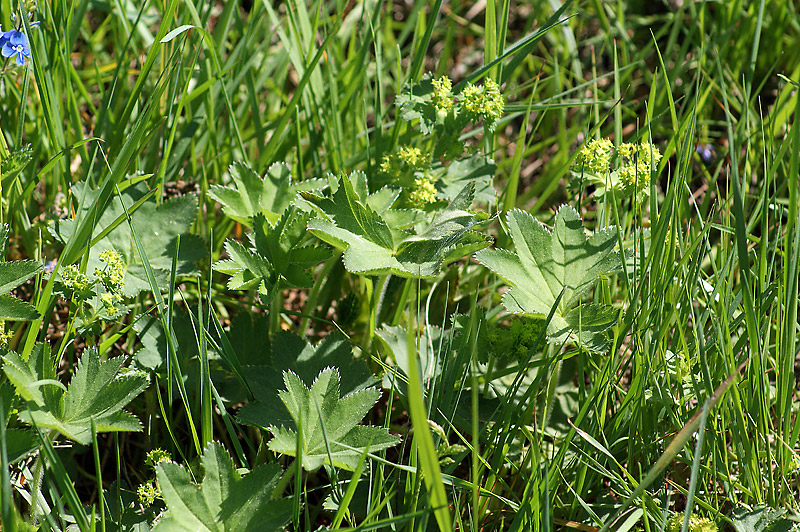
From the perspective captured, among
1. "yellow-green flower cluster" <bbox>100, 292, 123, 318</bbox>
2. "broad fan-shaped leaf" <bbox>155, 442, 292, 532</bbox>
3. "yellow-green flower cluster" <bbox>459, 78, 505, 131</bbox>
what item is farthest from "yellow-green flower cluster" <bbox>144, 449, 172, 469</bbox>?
"yellow-green flower cluster" <bbox>459, 78, 505, 131</bbox>

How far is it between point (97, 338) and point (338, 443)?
3.61 feet

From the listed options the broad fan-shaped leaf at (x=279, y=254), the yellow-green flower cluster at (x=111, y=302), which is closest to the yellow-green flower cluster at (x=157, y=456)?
the yellow-green flower cluster at (x=111, y=302)

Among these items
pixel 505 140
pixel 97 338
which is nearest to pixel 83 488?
pixel 97 338

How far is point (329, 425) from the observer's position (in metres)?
1.89

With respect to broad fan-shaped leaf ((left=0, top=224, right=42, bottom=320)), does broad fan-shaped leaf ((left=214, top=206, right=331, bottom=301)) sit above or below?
below

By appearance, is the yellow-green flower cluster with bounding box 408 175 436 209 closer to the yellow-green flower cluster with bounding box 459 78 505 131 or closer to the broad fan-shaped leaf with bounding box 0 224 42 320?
the yellow-green flower cluster with bounding box 459 78 505 131

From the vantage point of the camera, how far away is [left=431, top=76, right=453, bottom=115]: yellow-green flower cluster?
7.73ft

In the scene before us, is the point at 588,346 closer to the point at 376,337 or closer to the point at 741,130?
the point at 376,337

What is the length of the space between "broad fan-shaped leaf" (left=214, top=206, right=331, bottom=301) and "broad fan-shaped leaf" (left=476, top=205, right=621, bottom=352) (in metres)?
0.50

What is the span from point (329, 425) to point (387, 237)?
560 millimetres

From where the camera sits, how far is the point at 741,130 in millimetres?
2762

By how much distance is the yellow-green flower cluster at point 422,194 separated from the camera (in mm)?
2336

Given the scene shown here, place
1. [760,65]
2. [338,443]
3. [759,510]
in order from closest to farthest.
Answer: [338,443], [759,510], [760,65]

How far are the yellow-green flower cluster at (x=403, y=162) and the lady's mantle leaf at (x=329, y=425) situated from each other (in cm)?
80
